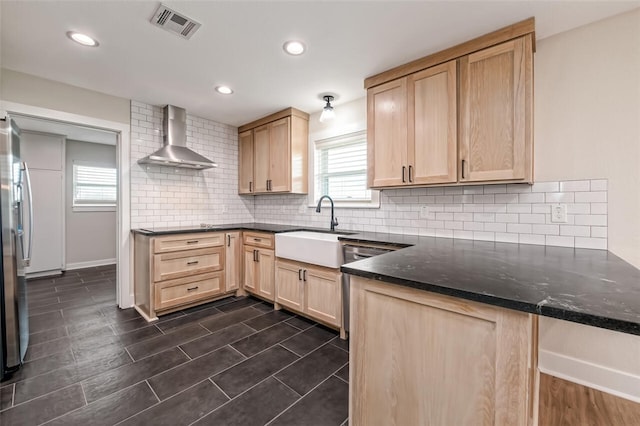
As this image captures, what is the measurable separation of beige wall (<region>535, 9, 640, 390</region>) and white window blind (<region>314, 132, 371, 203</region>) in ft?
5.17

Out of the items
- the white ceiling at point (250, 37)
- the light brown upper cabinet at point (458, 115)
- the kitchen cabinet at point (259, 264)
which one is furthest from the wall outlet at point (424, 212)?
the kitchen cabinet at point (259, 264)

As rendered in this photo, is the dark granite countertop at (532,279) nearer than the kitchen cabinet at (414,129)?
Yes

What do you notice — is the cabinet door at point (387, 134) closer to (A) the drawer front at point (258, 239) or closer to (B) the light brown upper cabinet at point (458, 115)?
(B) the light brown upper cabinet at point (458, 115)

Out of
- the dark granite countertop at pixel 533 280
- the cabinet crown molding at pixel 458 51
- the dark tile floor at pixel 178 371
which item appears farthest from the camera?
the cabinet crown molding at pixel 458 51

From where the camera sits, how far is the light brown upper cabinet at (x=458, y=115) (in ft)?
5.73

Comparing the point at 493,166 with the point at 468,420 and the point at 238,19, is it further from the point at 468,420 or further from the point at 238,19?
the point at 238,19

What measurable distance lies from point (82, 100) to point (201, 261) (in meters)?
2.08

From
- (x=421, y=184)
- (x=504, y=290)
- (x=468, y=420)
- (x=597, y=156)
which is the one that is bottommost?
(x=468, y=420)

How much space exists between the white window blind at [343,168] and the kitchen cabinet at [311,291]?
100 centimetres

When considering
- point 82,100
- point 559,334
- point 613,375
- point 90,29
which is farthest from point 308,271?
point 82,100

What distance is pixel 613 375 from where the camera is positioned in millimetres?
1630

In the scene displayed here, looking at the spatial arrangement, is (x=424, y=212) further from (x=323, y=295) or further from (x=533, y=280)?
(x=533, y=280)

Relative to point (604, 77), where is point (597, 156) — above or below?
below

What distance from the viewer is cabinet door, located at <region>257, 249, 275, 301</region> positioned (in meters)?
3.03
